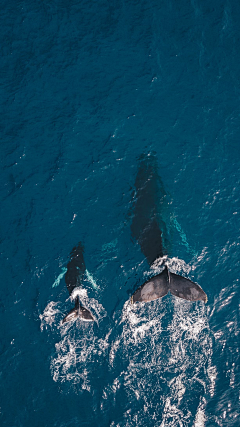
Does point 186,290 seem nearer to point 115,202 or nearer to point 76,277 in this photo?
point 76,277

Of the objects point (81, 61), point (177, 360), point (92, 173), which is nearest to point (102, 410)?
point (177, 360)

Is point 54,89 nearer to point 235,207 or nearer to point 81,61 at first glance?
point 81,61

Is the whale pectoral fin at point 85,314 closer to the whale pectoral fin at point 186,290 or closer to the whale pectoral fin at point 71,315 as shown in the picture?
the whale pectoral fin at point 71,315

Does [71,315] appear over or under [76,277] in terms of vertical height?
under

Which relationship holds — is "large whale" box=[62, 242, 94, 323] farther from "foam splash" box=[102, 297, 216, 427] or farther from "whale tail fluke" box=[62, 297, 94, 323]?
"foam splash" box=[102, 297, 216, 427]

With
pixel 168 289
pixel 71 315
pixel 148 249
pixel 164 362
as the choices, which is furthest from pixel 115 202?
pixel 164 362

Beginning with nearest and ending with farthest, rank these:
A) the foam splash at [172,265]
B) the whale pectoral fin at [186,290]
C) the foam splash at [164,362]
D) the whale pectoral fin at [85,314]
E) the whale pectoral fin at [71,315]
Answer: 1. the whale pectoral fin at [186,290]
2. the foam splash at [164,362]
3. the whale pectoral fin at [71,315]
4. the whale pectoral fin at [85,314]
5. the foam splash at [172,265]

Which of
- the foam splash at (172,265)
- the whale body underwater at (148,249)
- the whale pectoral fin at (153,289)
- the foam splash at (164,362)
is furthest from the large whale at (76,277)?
the foam splash at (172,265)
